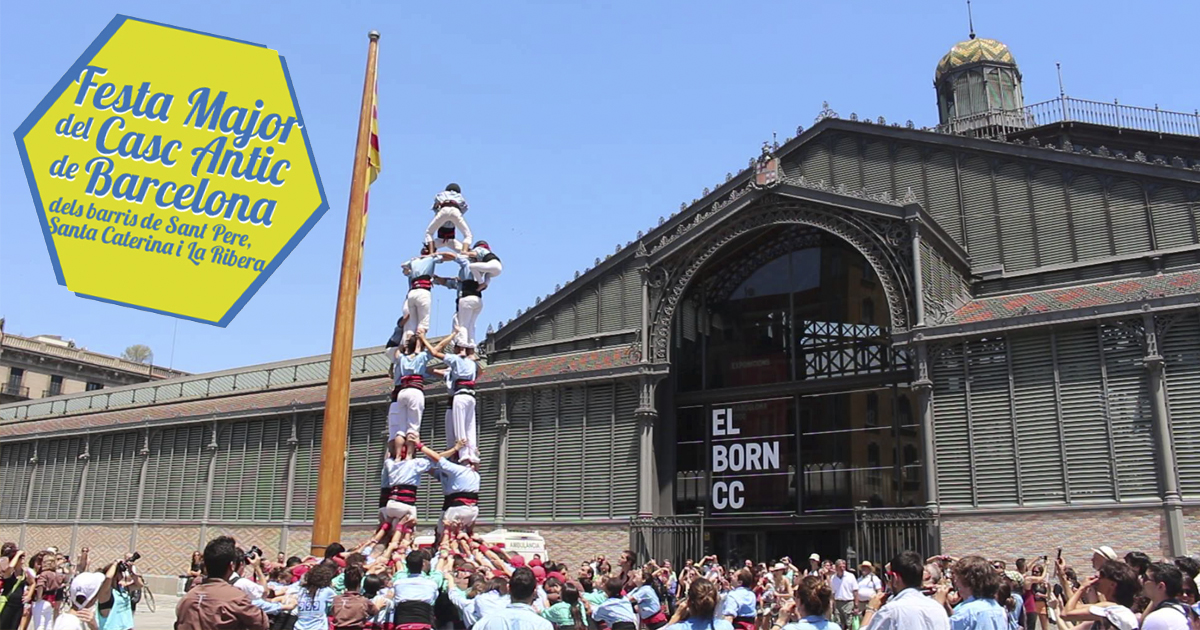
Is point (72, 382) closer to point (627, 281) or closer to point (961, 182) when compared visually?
point (627, 281)

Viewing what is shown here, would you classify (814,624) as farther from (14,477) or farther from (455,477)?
(14,477)

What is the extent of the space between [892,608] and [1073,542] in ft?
65.5

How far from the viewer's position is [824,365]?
3025 centimetres

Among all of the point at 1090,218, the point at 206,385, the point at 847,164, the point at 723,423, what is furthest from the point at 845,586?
the point at 206,385

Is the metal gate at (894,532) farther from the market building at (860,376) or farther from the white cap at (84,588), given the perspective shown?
the white cap at (84,588)

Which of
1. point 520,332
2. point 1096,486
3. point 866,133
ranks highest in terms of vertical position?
point 866,133

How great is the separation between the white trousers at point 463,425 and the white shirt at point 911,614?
39.1 ft

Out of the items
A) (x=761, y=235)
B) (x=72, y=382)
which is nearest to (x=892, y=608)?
(x=761, y=235)

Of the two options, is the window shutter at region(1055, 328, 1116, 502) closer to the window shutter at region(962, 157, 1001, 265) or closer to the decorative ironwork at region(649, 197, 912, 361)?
the decorative ironwork at region(649, 197, 912, 361)

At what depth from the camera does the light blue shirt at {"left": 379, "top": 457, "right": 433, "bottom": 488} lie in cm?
1730

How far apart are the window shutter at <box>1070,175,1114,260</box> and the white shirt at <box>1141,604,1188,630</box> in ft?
79.0

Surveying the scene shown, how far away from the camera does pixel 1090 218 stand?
28.7m

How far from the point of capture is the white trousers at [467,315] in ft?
62.8

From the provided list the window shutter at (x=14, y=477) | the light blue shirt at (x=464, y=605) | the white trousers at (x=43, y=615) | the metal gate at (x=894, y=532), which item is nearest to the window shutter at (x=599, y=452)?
the metal gate at (x=894, y=532)
